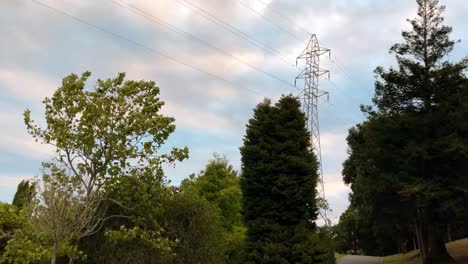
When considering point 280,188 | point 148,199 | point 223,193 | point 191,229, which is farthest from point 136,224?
point 223,193

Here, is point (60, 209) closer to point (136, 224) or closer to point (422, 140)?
point (136, 224)

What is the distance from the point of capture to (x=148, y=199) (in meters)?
12.2

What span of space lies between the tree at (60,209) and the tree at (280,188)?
9.92 meters

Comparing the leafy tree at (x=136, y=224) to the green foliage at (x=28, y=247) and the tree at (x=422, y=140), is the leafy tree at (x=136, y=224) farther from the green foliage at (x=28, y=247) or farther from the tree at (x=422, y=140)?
the tree at (x=422, y=140)

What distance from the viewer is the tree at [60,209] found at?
1091 cm

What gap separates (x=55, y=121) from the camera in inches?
441

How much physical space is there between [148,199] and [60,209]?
2294 millimetres

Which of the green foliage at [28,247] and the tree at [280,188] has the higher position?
the tree at [280,188]

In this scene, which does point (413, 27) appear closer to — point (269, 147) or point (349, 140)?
point (349, 140)

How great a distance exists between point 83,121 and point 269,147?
11120 mm

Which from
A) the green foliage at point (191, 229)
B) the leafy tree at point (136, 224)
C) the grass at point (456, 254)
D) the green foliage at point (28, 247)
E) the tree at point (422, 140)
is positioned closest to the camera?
the green foliage at point (28, 247)

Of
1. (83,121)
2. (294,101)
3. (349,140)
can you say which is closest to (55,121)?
(83,121)

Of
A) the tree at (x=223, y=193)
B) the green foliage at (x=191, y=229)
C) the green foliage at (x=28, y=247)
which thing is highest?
the tree at (x=223, y=193)

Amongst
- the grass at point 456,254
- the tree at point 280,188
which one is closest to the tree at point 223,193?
the tree at point 280,188
